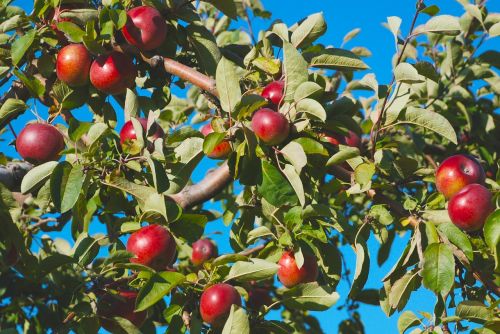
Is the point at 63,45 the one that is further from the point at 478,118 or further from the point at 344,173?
the point at 478,118

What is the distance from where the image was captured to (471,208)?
2031 mm

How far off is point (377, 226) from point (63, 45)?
1.28 m

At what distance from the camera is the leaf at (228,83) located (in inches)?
82.5

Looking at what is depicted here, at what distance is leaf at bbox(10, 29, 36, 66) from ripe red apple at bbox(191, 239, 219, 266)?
4.99ft

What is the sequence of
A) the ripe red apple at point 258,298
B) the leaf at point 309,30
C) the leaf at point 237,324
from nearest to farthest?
the leaf at point 237,324, the leaf at point 309,30, the ripe red apple at point 258,298

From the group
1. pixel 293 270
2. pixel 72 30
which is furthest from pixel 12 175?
pixel 293 270

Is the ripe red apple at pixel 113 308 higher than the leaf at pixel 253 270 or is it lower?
lower

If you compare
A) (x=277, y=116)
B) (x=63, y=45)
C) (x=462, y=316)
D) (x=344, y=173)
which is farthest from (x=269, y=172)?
(x=63, y=45)

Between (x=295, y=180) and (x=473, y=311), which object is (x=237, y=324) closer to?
(x=295, y=180)

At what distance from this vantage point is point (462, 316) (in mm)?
1993

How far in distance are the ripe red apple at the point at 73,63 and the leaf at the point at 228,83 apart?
56 cm

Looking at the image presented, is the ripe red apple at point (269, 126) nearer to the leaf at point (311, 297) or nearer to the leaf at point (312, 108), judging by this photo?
the leaf at point (312, 108)

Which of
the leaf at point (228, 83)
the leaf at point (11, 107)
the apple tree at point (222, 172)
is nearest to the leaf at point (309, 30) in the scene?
the apple tree at point (222, 172)

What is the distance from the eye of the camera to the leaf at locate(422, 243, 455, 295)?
1.93 meters
